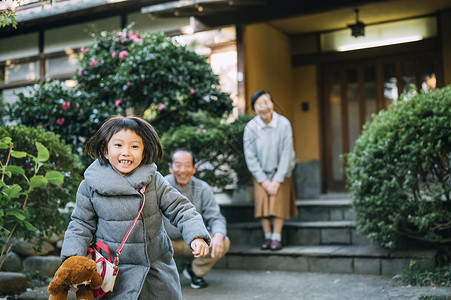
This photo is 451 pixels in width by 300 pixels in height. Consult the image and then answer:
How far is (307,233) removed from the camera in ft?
23.6

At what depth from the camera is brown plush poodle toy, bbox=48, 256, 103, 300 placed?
272 centimetres

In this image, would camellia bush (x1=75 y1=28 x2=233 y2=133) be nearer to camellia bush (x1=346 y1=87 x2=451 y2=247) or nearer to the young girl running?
camellia bush (x1=346 y1=87 x2=451 y2=247)

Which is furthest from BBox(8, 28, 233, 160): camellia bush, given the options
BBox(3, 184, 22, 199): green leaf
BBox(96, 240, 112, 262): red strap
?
BBox(96, 240, 112, 262): red strap

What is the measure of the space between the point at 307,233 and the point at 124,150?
15.0ft

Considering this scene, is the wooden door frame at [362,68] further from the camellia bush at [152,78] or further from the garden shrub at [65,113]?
the garden shrub at [65,113]

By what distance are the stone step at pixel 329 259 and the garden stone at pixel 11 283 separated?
2510 millimetres

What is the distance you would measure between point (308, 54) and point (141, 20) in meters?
3.21

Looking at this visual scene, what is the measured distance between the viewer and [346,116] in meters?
9.76

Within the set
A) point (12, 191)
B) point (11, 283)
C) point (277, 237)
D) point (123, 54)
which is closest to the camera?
point (12, 191)

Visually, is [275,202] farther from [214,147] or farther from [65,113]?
[65,113]

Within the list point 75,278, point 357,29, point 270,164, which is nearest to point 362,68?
point 357,29

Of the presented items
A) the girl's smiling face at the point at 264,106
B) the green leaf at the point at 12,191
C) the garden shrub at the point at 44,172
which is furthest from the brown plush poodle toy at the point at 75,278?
the girl's smiling face at the point at 264,106

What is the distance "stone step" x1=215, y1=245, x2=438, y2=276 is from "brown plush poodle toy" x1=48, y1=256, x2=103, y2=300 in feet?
12.9

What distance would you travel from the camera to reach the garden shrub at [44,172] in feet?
17.0
